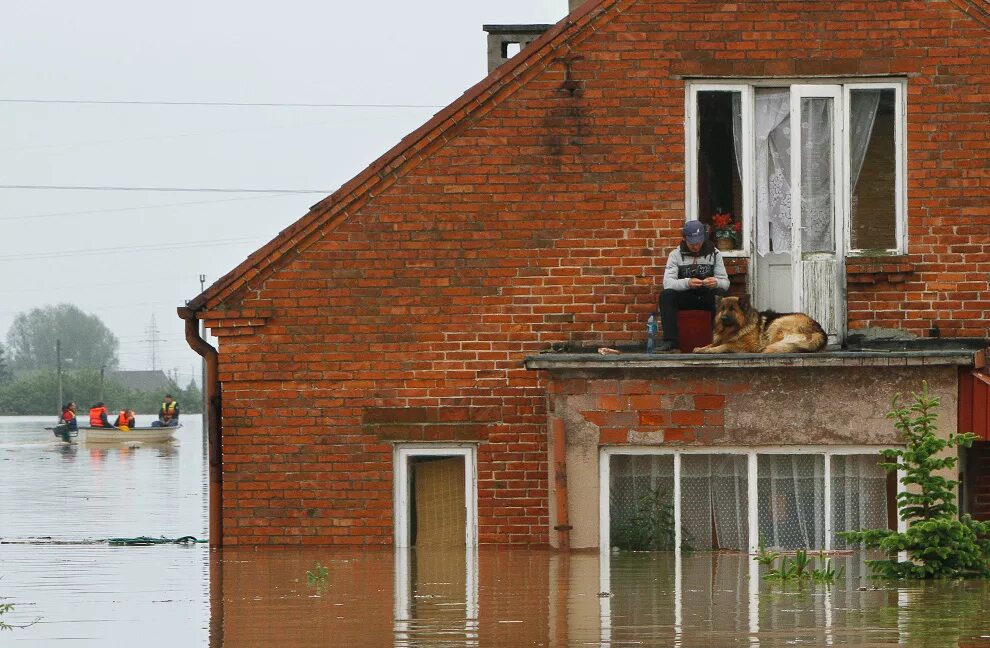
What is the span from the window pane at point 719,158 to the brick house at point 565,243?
0.03 m

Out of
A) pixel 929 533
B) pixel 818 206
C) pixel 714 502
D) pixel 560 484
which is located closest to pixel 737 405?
pixel 714 502

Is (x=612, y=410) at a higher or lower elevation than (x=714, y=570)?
higher

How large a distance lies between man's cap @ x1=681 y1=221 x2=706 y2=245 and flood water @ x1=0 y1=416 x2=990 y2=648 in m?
2.82

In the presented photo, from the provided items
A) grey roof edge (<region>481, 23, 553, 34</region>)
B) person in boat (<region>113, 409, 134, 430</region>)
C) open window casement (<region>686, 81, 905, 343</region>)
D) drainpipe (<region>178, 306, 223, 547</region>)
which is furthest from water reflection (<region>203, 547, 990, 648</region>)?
person in boat (<region>113, 409, 134, 430</region>)

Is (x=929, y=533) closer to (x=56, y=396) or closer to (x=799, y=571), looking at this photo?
(x=799, y=571)

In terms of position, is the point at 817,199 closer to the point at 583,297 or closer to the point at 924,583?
the point at 583,297

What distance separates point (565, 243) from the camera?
17031mm

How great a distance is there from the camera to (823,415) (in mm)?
16172

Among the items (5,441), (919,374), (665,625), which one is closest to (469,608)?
(665,625)

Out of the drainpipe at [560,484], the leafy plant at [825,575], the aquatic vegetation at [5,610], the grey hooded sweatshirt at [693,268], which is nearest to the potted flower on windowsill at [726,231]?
the grey hooded sweatshirt at [693,268]

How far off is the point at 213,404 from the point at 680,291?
15.3 feet

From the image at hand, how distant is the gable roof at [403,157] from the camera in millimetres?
16906

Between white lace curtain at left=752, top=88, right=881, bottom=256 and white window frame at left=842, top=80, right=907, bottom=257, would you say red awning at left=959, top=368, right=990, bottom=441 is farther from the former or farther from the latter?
white lace curtain at left=752, top=88, right=881, bottom=256

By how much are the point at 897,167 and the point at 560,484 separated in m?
4.32
